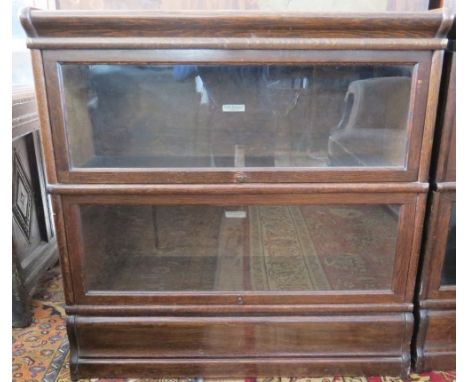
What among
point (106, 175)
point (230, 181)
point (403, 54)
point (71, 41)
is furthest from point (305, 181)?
point (71, 41)

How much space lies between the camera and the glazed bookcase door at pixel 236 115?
34.1 inches

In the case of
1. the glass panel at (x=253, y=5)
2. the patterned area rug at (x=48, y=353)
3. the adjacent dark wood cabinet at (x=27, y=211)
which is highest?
the glass panel at (x=253, y=5)

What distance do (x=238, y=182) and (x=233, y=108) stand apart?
7.0 inches

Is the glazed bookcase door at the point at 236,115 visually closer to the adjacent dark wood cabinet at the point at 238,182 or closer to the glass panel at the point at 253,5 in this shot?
the adjacent dark wood cabinet at the point at 238,182

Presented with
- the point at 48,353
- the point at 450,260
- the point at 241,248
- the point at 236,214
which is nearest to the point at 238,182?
the point at 236,214

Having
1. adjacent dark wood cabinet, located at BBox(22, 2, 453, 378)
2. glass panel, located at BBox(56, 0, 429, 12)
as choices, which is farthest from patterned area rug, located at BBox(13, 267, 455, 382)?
glass panel, located at BBox(56, 0, 429, 12)

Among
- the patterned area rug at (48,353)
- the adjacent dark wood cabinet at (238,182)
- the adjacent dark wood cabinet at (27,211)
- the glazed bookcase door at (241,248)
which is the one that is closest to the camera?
the adjacent dark wood cabinet at (238,182)

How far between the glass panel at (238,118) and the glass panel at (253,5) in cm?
21

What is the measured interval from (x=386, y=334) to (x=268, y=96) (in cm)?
66

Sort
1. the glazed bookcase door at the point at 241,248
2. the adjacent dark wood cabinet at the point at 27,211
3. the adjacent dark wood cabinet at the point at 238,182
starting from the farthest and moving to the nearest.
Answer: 1. the adjacent dark wood cabinet at the point at 27,211
2. the glazed bookcase door at the point at 241,248
3. the adjacent dark wood cabinet at the point at 238,182

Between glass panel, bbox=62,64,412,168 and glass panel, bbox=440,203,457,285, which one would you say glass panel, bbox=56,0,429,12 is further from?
glass panel, bbox=440,203,457,285

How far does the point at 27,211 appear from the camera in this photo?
53.9 inches

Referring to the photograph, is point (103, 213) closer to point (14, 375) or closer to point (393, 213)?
point (14, 375)

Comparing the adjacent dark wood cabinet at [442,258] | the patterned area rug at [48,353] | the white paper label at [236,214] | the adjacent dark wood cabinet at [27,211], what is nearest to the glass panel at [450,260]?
the adjacent dark wood cabinet at [442,258]
